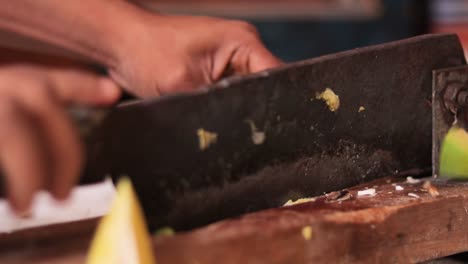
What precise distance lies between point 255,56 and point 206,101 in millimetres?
368

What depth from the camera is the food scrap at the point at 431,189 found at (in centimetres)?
90

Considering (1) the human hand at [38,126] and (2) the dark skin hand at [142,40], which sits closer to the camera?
(1) the human hand at [38,126]

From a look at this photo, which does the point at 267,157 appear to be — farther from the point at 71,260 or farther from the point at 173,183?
the point at 71,260

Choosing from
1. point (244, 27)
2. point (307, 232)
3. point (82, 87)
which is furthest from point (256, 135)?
point (244, 27)

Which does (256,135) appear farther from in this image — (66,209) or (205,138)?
(66,209)

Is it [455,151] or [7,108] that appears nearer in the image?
[7,108]

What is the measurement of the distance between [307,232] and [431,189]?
238 millimetres

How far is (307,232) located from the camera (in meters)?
0.79

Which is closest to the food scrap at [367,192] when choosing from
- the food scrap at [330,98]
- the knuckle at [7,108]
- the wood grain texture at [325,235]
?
the wood grain texture at [325,235]

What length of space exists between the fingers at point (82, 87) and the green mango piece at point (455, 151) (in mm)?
529

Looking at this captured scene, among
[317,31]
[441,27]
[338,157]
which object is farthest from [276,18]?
[338,157]

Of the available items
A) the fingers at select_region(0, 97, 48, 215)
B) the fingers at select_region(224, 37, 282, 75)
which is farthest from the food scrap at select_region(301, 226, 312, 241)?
the fingers at select_region(224, 37, 282, 75)

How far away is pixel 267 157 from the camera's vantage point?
2.86 feet

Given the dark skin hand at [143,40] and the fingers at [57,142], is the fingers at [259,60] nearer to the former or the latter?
the dark skin hand at [143,40]
